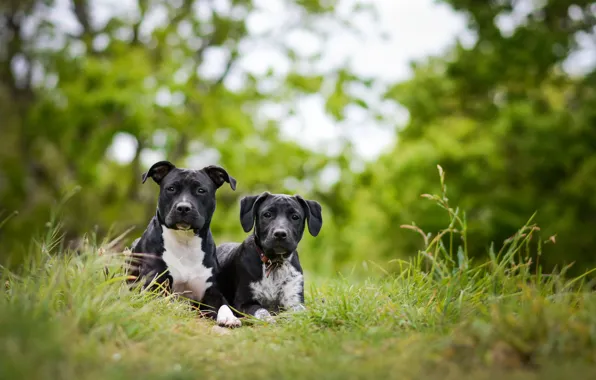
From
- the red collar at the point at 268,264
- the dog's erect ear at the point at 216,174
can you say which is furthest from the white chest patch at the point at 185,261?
the dog's erect ear at the point at 216,174

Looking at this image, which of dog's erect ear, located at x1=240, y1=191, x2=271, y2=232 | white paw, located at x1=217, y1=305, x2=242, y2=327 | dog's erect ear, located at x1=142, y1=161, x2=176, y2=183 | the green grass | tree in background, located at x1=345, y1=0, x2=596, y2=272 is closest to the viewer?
the green grass

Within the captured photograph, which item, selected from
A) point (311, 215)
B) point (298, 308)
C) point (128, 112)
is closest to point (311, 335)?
point (298, 308)

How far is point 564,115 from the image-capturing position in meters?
15.0

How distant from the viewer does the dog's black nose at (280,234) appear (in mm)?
5656

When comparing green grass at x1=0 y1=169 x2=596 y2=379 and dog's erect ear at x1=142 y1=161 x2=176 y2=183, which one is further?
dog's erect ear at x1=142 y1=161 x2=176 y2=183

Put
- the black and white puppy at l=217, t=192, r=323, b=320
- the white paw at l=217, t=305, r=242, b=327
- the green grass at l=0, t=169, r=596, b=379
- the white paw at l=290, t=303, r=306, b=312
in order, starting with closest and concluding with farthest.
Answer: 1. the green grass at l=0, t=169, r=596, b=379
2. the white paw at l=217, t=305, r=242, b=327
3. the white paw at l=290, t=303, r=306, b=312
4. the black and white puppy at l=217, t=192, r=323, b=320

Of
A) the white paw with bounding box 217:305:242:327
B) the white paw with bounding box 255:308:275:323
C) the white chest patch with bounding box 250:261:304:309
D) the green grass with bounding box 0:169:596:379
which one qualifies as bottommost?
the white paw with bounding box 255:308:275:323

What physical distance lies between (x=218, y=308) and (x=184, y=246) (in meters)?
0.69

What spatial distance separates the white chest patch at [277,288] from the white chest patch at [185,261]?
20.6 inches

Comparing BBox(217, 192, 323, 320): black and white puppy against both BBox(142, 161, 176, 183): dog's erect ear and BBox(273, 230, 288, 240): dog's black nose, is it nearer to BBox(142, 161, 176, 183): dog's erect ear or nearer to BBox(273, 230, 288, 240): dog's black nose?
BBox(273, 230, 288, 240): dog's black nose

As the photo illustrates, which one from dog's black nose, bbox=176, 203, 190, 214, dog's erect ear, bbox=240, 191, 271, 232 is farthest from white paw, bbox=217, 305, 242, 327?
dog's black nose, bbox=176, 203, 190, 214

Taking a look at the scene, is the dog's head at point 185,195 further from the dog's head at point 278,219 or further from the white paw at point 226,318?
the white paw at point 226,318

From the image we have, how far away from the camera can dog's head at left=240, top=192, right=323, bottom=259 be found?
5695 millimetres

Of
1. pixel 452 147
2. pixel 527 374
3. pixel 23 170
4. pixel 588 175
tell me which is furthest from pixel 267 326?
pixel 23 170
